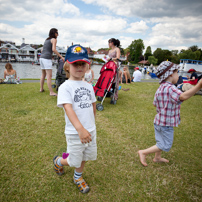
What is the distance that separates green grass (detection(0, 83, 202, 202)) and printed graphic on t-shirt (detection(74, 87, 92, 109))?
3.86 ft

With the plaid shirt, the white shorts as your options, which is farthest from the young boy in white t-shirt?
the white shorts

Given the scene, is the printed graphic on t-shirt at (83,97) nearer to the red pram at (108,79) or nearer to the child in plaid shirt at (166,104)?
the child in plaid shirt at (166,104)

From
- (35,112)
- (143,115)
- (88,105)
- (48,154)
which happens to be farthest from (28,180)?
(143,115)

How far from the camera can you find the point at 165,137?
7.09 feet

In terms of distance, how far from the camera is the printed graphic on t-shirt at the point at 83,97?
1569 millimetres

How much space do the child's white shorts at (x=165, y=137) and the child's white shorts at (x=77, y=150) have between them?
1.11m

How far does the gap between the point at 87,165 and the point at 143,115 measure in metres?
2.80

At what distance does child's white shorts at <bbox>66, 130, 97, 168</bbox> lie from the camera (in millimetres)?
1588

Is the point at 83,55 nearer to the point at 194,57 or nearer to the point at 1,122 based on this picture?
the point at 1,122

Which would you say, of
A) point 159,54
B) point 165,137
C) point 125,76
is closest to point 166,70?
point 165,137

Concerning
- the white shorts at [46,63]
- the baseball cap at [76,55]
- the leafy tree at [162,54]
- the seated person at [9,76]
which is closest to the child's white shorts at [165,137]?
the baseball cap at [76,55]

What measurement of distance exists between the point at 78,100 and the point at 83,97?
0.24 feet

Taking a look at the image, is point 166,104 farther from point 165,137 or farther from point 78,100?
point 78,100

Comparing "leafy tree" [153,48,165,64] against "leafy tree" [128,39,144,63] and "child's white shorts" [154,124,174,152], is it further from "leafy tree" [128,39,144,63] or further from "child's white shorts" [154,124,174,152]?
"child's white shorts" [154,124,174,152]
